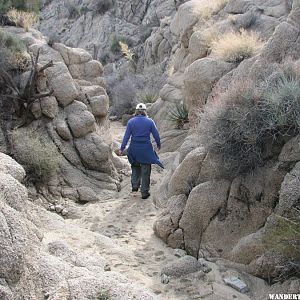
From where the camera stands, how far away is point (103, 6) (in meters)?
31.8

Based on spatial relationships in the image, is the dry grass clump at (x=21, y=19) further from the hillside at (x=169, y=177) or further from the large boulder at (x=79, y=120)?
the large boulder at (x=79, y=120)

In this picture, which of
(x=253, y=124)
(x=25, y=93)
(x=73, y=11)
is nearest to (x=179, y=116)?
(x=25, y=93)

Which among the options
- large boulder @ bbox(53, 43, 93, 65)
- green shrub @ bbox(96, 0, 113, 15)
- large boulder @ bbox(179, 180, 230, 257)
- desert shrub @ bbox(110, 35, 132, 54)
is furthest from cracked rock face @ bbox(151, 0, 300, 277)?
green shrub @ bbox(96, 0, 113, 15)

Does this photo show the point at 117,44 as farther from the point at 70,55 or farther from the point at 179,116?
the point at 70,55

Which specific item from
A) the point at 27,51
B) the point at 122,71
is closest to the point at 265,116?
the point at 27,51

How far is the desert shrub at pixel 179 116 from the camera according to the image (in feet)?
36.7

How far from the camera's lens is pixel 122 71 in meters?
25.1

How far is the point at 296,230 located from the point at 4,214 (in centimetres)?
275

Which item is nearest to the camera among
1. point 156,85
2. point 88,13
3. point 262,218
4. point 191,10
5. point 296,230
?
point 296,230

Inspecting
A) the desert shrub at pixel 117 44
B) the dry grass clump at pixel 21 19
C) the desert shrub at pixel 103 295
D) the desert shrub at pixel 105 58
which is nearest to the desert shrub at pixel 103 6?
the desert shrub at pixel 117 44

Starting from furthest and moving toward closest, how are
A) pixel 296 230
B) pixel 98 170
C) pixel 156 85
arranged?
1. pixel 156 85
2. pixel 98 170
3. pixel 296 230

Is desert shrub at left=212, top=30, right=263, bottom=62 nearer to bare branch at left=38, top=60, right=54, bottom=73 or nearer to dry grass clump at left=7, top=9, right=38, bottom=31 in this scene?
bare branch at left=38, top=60, right=54, bottom=73

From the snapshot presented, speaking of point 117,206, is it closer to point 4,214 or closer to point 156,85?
point 4,214

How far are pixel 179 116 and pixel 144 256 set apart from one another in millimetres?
6247
